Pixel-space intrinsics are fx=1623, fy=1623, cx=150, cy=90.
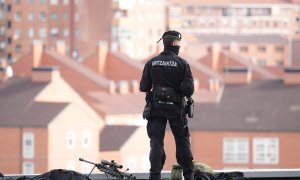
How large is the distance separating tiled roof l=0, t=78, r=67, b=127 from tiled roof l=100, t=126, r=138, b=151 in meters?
2.89

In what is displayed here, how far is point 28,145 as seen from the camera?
264 feet

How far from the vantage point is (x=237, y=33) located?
185250 mm

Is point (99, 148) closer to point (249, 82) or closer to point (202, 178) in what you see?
point (249, 82)

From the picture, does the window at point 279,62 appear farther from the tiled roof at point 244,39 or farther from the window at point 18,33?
the window at point 18,33

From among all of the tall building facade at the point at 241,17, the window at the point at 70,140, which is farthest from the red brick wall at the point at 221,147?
the tall building facade at the point at 241,17

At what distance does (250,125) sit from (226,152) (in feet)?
6.16

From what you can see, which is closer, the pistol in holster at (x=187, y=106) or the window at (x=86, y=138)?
the pistol in holster at (x=187, y=106)

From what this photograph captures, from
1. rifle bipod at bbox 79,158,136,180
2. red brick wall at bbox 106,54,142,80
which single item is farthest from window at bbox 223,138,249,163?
rifle bipod at bbox 79,158,136,180

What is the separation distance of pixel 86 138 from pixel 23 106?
5.34 meters

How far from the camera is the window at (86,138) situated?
269 ft

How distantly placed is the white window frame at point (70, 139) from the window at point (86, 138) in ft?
2.22

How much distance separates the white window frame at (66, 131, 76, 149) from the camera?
265 ft

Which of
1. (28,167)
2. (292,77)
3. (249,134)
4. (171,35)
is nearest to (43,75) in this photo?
(28,167)

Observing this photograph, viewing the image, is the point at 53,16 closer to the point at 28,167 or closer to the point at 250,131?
the point at 28,167
